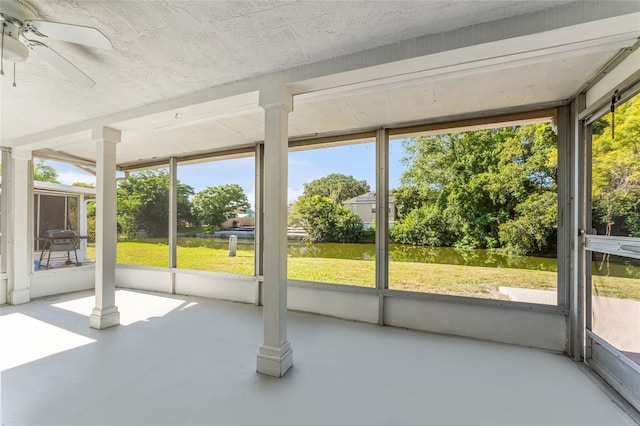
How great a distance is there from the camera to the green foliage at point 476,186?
114 inches

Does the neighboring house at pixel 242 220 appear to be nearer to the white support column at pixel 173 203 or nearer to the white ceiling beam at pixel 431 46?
the white support column at pixel 173 203

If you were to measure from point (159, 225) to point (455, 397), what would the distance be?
5366mm

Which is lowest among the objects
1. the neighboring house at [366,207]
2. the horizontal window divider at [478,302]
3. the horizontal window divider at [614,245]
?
the horizontal window divider at [478,302]

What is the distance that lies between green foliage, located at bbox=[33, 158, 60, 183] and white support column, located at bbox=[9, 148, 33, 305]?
1.60 feet

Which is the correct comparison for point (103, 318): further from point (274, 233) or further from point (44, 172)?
point (44, 172)

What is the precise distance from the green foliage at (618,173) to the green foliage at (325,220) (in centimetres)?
237

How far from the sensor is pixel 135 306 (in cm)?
403

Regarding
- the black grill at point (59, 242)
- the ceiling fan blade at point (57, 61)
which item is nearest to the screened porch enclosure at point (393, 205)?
the black grill at point (59, 242)

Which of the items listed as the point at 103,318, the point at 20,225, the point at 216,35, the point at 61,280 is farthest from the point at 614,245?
the point at 61,280

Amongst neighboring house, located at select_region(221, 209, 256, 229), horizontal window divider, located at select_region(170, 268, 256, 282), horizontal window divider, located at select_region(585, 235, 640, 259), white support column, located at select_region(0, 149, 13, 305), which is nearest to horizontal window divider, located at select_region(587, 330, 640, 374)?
horizontal window divider, located at select_region(585, 235, 640, 259)

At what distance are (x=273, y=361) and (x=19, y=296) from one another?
15.4 ft

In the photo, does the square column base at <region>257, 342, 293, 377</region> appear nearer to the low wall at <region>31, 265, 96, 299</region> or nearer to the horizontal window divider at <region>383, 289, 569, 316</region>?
the horizontal window divider at <region>383, 289, 569, 316</region>

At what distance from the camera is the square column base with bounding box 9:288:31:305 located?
407 centimetres

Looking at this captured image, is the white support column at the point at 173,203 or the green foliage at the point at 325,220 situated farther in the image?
the white support column at the point at 173,203
